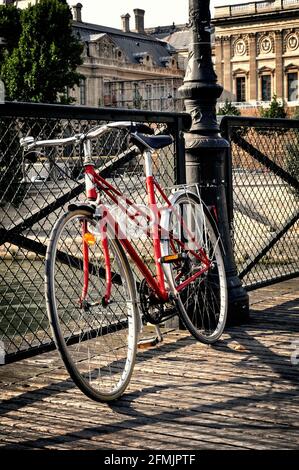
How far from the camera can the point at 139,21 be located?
94.9 meters

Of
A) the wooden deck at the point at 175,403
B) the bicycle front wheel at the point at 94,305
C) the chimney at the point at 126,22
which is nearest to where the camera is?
the wooden deck at the point at 175,403

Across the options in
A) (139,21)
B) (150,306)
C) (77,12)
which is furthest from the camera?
(139,21)

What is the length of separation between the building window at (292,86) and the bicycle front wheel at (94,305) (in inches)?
2773

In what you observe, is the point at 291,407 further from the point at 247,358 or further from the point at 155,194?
the point at 155,194

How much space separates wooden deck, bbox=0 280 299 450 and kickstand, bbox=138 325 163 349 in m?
0.06

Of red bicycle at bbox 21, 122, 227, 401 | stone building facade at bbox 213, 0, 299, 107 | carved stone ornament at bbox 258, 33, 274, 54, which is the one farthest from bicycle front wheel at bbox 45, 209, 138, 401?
carved stone ornament at bbox 258, 33, 274, 54

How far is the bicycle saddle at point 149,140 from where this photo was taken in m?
3.88

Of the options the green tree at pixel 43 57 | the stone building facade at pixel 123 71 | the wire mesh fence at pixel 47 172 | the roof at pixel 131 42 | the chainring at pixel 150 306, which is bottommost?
the chainring at pixel 150 306

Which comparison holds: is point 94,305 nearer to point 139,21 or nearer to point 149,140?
point 149,140

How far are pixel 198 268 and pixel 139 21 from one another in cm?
9321

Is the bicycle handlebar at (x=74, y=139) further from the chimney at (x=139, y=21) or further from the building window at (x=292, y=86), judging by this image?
the chimney at (x=139, y=21)

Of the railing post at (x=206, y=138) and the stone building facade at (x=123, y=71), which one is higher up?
the stone building facade at (x=123, y=71)

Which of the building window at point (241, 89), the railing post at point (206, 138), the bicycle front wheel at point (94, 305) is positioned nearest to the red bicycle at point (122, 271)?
the bicycle front wheel at point (94, 305)

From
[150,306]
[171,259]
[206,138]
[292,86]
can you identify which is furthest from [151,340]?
[292,86]
